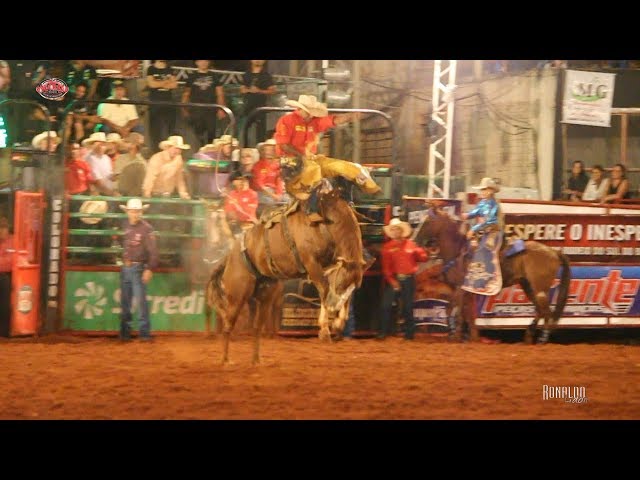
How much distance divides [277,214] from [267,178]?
1.90 feet

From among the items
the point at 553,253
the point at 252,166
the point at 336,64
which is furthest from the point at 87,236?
the point at 553,253

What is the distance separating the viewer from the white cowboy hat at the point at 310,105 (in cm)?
838

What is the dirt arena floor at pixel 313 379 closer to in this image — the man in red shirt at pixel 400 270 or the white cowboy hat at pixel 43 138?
the man in red shirt at pixel 400 270

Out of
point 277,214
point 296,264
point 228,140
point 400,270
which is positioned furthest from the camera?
point 400,270

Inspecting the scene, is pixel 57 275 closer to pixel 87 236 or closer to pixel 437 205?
pixel 87 236

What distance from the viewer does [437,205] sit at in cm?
903

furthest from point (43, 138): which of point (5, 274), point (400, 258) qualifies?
point (400, 258)

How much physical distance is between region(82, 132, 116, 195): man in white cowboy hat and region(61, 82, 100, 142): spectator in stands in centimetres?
9

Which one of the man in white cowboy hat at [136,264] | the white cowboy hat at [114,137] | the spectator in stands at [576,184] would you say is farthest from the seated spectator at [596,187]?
the white cowboy hat at [114,137]

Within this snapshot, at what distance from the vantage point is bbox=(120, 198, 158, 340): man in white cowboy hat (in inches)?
350

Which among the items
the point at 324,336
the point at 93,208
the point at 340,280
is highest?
the point at 93,208

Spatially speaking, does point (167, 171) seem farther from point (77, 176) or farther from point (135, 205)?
point (77, 176)

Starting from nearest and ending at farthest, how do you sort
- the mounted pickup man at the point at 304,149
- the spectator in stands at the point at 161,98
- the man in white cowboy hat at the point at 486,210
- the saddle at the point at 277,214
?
the saddle at the point at 277,214, the mounted pickup man at the point at 304,149, the spectator in stands at the point at 161,98, the man in white cowboy hat at the point at 486,210

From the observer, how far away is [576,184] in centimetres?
910
